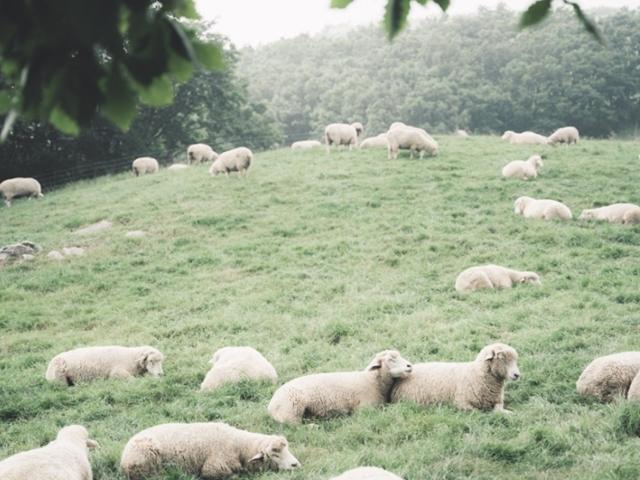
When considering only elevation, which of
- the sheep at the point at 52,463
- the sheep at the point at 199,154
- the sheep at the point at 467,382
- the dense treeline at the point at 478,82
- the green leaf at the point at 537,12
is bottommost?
the sheep at the point at 467,382

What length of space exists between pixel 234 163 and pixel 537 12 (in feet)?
66.1

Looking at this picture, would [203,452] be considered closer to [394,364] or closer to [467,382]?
[394,364]

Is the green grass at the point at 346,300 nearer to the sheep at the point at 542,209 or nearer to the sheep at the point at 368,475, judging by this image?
the sheep at the point at 542,209

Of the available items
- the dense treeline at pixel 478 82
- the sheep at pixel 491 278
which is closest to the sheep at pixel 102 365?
the sheep at pixel 491 278

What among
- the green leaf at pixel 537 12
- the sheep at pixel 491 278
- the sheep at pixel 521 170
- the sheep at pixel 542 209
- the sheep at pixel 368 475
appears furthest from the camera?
the sheep at pixel 521 170

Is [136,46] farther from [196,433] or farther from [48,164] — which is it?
[48,164]

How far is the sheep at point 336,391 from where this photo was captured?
6.32 metres

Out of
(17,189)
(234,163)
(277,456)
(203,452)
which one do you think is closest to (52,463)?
(203,452)

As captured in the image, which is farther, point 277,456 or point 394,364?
point 394,364

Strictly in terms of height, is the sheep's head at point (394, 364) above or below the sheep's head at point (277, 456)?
above

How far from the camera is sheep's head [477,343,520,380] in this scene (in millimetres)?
6484

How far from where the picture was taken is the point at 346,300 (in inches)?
443

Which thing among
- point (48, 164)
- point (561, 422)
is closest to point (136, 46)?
point (561, 422)

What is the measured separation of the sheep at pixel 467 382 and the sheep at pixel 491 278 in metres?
4.20
